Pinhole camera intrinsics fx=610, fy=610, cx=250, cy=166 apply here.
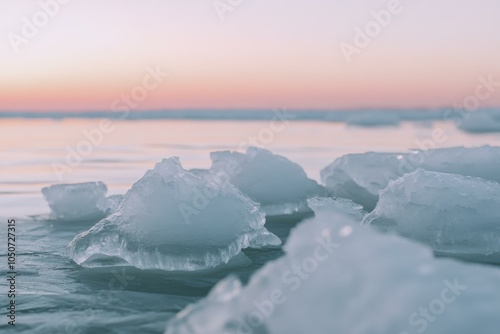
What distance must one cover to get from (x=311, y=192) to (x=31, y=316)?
4566mm

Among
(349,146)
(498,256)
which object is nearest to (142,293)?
(498,256)

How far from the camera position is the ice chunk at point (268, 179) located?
756 cm

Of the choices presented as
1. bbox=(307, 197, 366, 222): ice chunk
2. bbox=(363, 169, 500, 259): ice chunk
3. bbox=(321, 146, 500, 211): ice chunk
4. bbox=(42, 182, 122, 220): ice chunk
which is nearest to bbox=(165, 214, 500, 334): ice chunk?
bbox=(363, 169, 500, 259): ice chunk

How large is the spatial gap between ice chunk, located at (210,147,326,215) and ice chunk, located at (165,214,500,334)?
15.4ft

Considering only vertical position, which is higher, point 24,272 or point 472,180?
point 24,272

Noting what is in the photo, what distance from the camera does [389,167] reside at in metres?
8.21

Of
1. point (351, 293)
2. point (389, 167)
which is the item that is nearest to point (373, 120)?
point (389, 167)

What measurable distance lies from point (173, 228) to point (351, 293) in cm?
275

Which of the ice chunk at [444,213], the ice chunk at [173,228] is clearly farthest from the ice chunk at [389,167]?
the ice chunk at [173,228]

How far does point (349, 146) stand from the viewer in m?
19.5

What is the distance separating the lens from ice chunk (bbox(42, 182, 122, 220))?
7.51 m

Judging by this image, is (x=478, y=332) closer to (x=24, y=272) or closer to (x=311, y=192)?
(x=24, y=272)

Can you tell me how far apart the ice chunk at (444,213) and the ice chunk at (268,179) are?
1.90 metres

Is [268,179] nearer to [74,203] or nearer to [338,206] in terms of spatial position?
[338,206]
